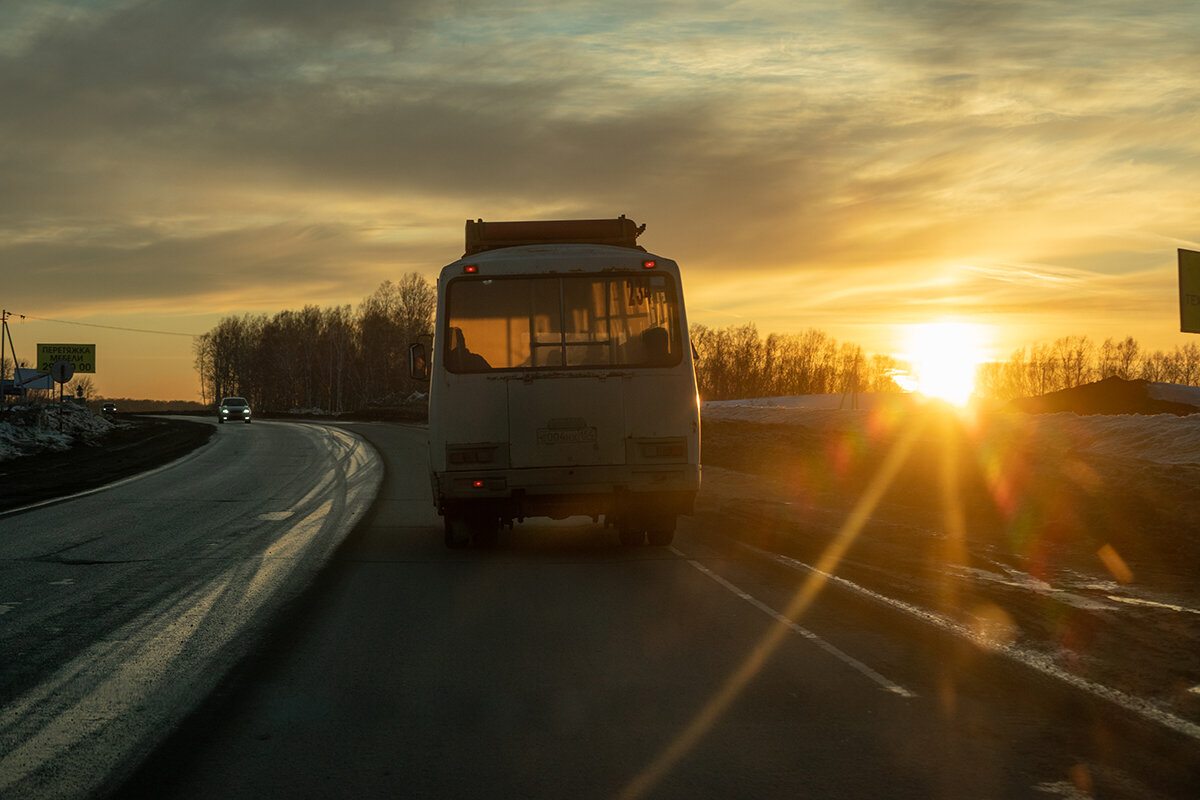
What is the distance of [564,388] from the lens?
10.6m

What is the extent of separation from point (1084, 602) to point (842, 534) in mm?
4471

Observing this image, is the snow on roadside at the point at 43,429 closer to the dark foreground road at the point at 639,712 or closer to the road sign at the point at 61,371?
the road sign at the point at 61,371

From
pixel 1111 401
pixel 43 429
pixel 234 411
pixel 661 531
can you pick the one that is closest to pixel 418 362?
pixel 661 531

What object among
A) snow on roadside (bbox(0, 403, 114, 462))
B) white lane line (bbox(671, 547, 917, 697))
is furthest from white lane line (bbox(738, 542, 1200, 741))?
snow on roadside (bbox(0, 403, 114, 462))

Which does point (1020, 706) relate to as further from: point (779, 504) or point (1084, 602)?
point (779, 504)

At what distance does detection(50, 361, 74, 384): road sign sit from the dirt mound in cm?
3980

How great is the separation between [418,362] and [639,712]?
22.4 feet

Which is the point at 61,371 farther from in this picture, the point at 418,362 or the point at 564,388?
the point at 564,388

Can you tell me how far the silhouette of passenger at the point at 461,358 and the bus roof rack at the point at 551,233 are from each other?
244cm

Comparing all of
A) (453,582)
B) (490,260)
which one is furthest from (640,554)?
(490,260)

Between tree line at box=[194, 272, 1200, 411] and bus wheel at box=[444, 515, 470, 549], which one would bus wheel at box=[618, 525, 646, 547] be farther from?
tree line at box=[194, 272, 1200, 411]

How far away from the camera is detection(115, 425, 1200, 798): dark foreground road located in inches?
171

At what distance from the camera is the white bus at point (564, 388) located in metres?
10.5

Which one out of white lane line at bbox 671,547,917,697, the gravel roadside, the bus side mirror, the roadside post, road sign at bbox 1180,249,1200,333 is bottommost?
white lane line at bbox 671,547,917,697
